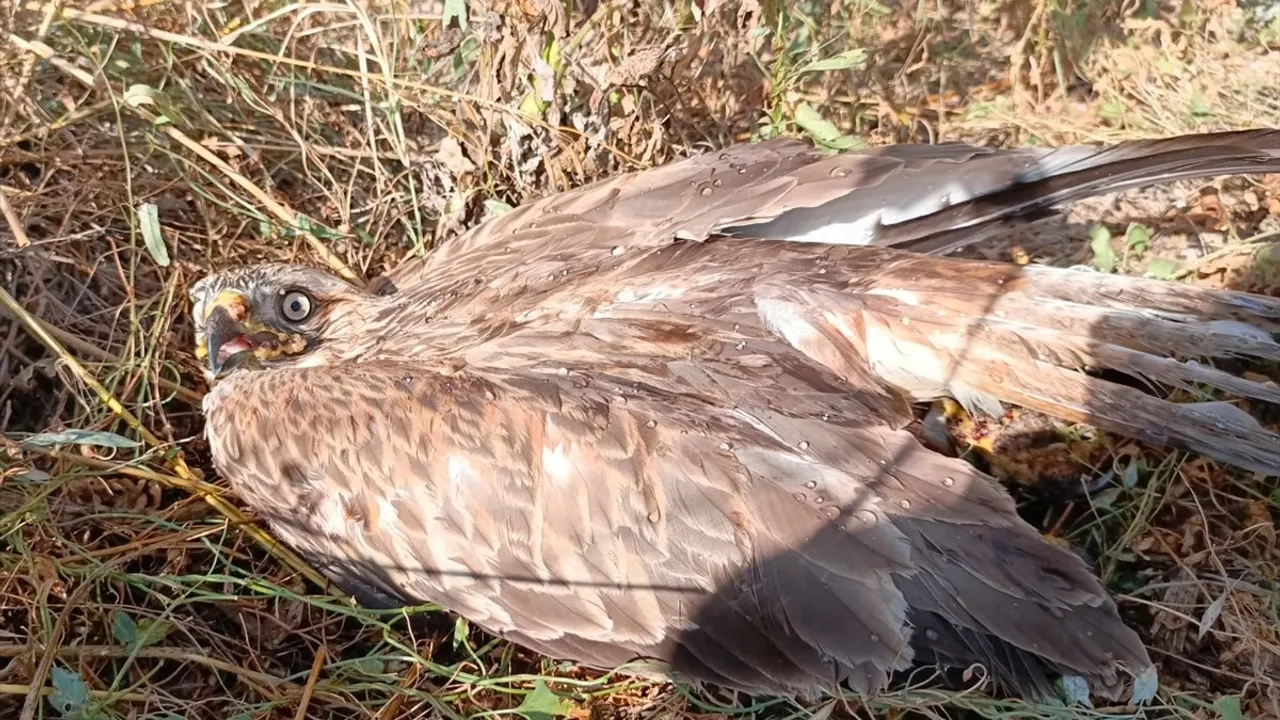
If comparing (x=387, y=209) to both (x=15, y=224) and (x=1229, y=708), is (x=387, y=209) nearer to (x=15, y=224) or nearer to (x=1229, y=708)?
(x=15, y=224)

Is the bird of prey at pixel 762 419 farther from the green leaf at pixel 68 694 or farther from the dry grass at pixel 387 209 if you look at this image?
the green leaf at pixel 68 694

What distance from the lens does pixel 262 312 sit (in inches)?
106

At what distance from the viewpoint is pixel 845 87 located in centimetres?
348

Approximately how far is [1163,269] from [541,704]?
225 centimetres

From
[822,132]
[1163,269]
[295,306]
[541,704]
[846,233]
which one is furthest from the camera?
[822,132]

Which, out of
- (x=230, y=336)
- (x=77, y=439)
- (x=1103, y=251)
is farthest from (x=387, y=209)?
(x=1103, y=251)

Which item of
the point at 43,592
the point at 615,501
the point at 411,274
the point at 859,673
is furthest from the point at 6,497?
the point at 859,673

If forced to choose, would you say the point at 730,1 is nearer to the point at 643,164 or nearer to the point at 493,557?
the point at 643,164

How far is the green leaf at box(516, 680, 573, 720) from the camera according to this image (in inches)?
87.3

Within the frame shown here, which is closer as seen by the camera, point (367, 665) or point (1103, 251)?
point (367, 665)

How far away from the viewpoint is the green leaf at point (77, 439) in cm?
234

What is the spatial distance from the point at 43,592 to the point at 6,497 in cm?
34

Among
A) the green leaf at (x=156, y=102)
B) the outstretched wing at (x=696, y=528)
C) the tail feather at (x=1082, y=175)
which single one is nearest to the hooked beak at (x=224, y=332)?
the outstretched wing at (x=696, y=528)

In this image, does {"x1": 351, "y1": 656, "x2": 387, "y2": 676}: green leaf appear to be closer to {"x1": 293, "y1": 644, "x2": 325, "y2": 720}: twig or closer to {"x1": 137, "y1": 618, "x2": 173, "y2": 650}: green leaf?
{"x1": 293, "y1": 644, "x2": 325, "y2": 720}: twig
